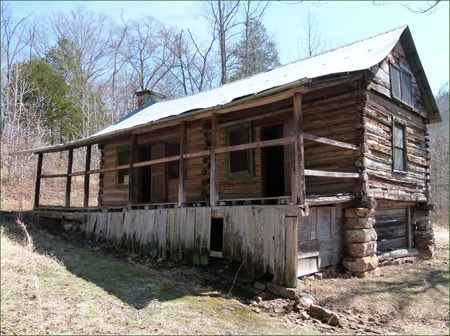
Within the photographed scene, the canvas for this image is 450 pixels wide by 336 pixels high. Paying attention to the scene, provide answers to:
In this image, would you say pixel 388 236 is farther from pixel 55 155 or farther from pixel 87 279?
pixel 55 155

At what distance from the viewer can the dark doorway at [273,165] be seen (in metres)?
11.7

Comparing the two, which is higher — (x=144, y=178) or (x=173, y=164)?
(x=173, y=164)

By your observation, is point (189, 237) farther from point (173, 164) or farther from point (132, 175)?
point (173, 164)

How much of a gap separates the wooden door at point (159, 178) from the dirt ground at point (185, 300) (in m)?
3.93

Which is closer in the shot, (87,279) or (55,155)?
(87,279)

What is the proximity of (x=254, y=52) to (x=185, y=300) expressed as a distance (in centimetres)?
2645

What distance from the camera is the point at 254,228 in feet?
27.4

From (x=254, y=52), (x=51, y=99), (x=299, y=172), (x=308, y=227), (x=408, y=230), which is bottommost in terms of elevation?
(x=408, y=230)

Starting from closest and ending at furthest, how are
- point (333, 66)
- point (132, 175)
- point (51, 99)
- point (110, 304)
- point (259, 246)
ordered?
point (110, 304) → point (259, 246) → point (333, 66) → point (132, 175) → point (51, 99)

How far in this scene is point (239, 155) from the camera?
39.1 feet

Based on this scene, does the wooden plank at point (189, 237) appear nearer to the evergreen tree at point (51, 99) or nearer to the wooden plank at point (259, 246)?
the wooden plank at point (259, 246)

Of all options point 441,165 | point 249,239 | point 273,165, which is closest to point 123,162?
point 273,165

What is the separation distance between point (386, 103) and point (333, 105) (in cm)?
230

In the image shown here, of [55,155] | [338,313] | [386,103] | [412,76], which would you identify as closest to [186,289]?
[338,313]
